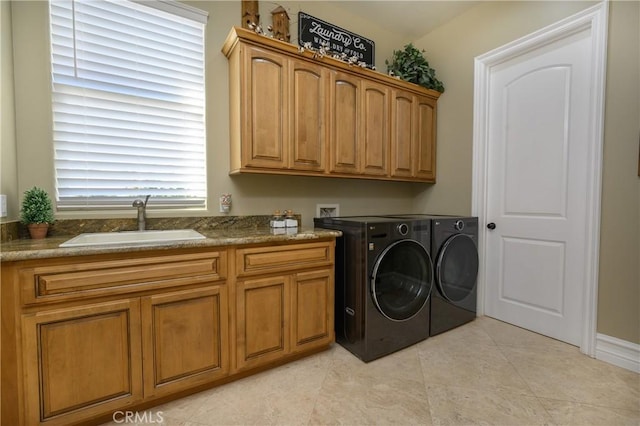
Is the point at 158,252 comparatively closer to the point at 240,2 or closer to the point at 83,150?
the point at 83,150

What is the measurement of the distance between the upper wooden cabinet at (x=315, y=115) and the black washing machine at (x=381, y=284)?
0.58m

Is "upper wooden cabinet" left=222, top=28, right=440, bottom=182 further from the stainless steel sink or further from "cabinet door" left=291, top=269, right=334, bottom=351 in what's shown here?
"cabinet door" left=291, top=269, right=334, bottom=351

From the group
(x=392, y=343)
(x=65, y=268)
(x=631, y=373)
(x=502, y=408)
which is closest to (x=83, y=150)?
(x=65, y=268)

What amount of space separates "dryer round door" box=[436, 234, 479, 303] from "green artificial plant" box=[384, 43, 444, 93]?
1.51 meters

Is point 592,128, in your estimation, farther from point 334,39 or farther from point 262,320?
point 262,320

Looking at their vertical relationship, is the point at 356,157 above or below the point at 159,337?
above

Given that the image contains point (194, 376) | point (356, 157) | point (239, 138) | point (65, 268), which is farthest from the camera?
point (356, 157)

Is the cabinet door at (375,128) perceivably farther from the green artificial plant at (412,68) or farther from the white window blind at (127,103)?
the white window blind at (127,103)

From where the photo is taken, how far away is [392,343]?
1945 mm

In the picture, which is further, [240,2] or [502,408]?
[240,2]

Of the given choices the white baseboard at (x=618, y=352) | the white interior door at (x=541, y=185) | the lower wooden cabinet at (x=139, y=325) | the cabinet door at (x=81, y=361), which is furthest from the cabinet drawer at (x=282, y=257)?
the white baseboard at (x=618, y=352)

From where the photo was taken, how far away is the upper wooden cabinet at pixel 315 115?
72.8 inches

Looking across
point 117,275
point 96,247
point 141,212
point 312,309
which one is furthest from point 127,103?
point 312,309

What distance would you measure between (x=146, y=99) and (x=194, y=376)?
1.76 metres
